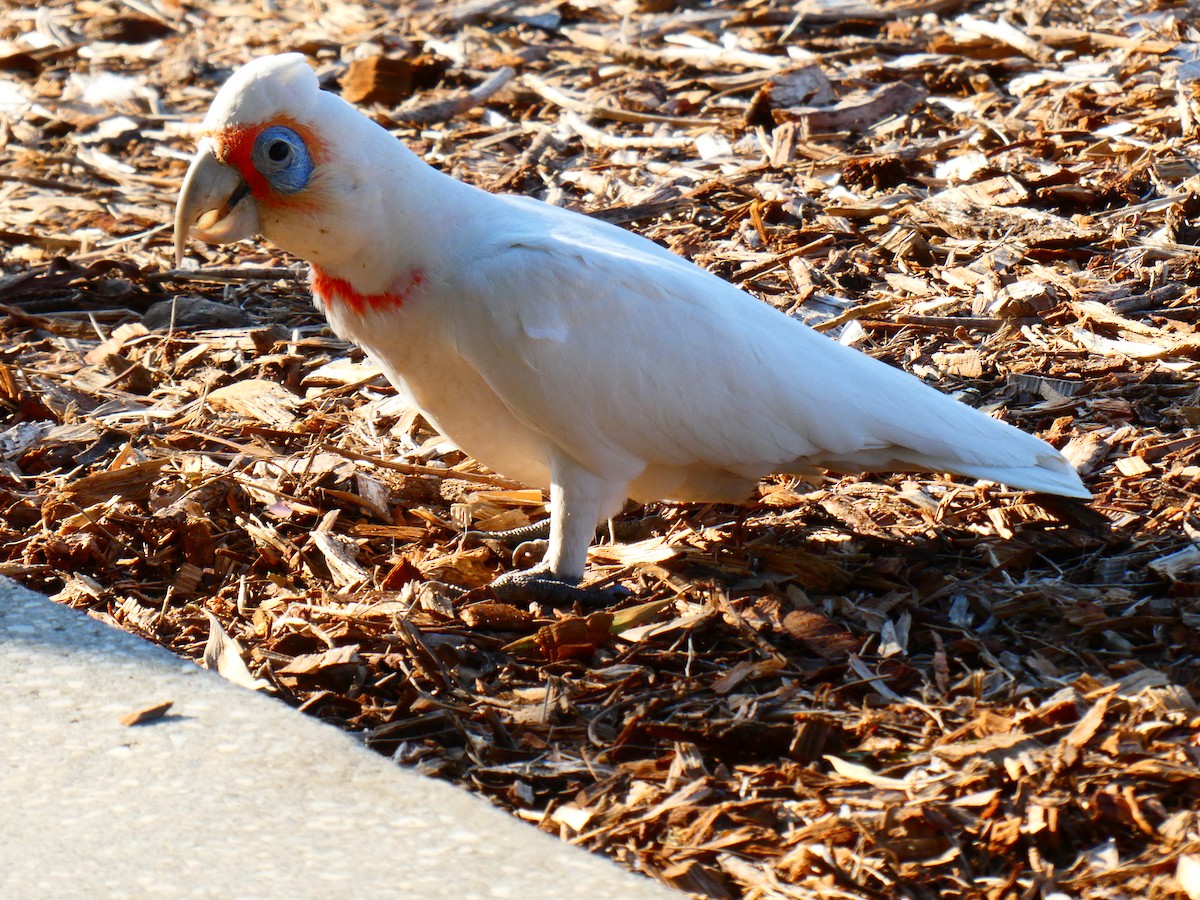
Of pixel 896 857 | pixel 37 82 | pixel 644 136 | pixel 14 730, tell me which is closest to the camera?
pixel 896 857

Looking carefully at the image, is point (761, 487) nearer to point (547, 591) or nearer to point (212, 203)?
point (547, 591)

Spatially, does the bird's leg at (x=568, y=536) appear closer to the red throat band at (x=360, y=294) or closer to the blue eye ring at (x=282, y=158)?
the red throat band at (x=360, y=294)

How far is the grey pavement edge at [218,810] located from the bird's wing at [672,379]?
0.95 meters

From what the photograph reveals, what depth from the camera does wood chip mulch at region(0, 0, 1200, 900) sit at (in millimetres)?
2457

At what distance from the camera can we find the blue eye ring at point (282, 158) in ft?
9.87

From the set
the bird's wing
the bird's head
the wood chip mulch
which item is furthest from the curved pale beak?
the wood chip mulch

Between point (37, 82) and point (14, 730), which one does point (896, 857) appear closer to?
point (14, 730)

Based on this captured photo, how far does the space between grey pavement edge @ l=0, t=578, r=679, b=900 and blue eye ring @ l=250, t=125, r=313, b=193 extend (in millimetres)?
Result: 1093

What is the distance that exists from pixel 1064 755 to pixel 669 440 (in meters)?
1.20

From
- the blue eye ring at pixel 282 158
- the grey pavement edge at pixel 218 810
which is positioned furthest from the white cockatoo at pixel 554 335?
the grey pavement edge at pixel 218 810

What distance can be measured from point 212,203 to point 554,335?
86cm

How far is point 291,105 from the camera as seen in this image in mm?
2992

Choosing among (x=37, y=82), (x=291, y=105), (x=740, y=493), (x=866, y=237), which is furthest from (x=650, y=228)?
(x=37, y=82)

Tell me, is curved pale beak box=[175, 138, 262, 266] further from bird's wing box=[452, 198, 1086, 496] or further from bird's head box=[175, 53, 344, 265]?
bird's wing box=[452, 198, 1086, 496]
